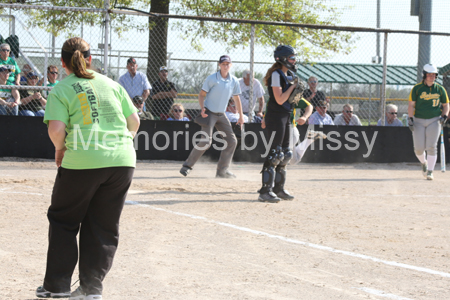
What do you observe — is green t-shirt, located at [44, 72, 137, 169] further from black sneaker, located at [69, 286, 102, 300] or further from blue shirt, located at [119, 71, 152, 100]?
blue shirt, located at [119, 71, 152, 100]

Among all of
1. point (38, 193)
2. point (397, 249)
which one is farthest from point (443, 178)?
point (38, 193)

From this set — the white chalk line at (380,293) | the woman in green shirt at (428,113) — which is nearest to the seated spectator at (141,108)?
the woman in green shirt at (428,113)

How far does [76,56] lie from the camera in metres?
3.38

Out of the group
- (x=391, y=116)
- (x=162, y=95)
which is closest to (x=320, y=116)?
(x=391, y=116)

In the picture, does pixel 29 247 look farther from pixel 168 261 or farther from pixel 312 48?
pixel 312 48

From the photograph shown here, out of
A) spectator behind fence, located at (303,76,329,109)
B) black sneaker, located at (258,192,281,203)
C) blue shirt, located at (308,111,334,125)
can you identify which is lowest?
black sneaker, located at (258,192,281,203)

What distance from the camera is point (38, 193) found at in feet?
24.8

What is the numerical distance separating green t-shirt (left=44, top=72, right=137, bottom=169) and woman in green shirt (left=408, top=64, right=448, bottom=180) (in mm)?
8295

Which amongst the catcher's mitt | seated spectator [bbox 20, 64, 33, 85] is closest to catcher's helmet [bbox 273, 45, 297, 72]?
the catcher's mitt

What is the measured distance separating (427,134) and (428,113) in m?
0.42

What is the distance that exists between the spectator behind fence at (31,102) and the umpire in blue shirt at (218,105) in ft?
13.2

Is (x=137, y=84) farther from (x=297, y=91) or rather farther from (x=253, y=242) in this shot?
(x=253, y=242)

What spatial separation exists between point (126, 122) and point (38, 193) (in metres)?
4.42

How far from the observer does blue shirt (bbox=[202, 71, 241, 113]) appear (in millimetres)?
9602
